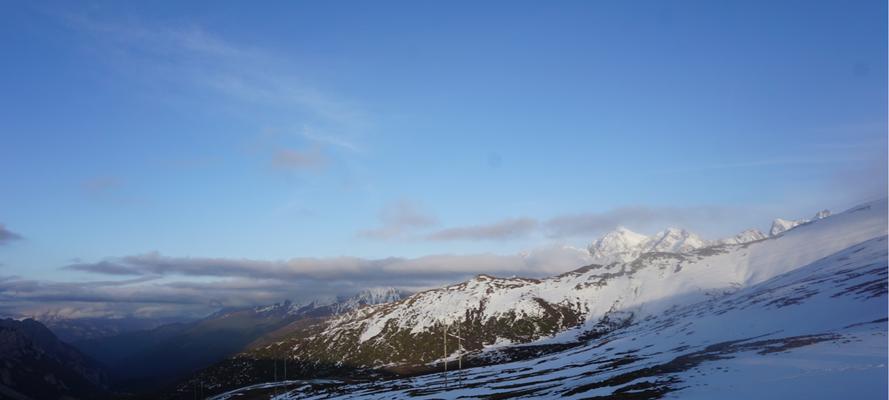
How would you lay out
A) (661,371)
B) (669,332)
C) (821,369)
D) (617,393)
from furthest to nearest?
(669,332) < (661,371) < (617,393) < (821,369)

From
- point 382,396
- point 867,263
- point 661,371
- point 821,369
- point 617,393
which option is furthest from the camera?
point 867,263

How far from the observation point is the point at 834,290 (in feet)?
449

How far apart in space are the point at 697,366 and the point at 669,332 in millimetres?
94262

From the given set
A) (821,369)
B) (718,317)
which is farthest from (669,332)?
(821,369)

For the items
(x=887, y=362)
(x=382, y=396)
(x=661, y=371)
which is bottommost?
(x=382, y=396)

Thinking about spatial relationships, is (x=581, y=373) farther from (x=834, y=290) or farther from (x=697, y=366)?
(x=834, y=290)

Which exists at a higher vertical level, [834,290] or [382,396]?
[834,290]

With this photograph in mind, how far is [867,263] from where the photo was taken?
558 feet

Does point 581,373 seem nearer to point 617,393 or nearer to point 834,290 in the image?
point 617,393

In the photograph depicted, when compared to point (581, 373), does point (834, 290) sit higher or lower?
higher

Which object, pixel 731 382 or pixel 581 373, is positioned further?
pixel 581 373

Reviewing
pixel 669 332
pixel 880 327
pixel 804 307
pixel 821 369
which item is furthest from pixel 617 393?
pixel 669 332

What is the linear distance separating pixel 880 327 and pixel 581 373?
49258mm

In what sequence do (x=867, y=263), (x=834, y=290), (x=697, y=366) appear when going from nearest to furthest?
(x=697, y=366) → (x=834, y=290) → (x=867, y=263)
